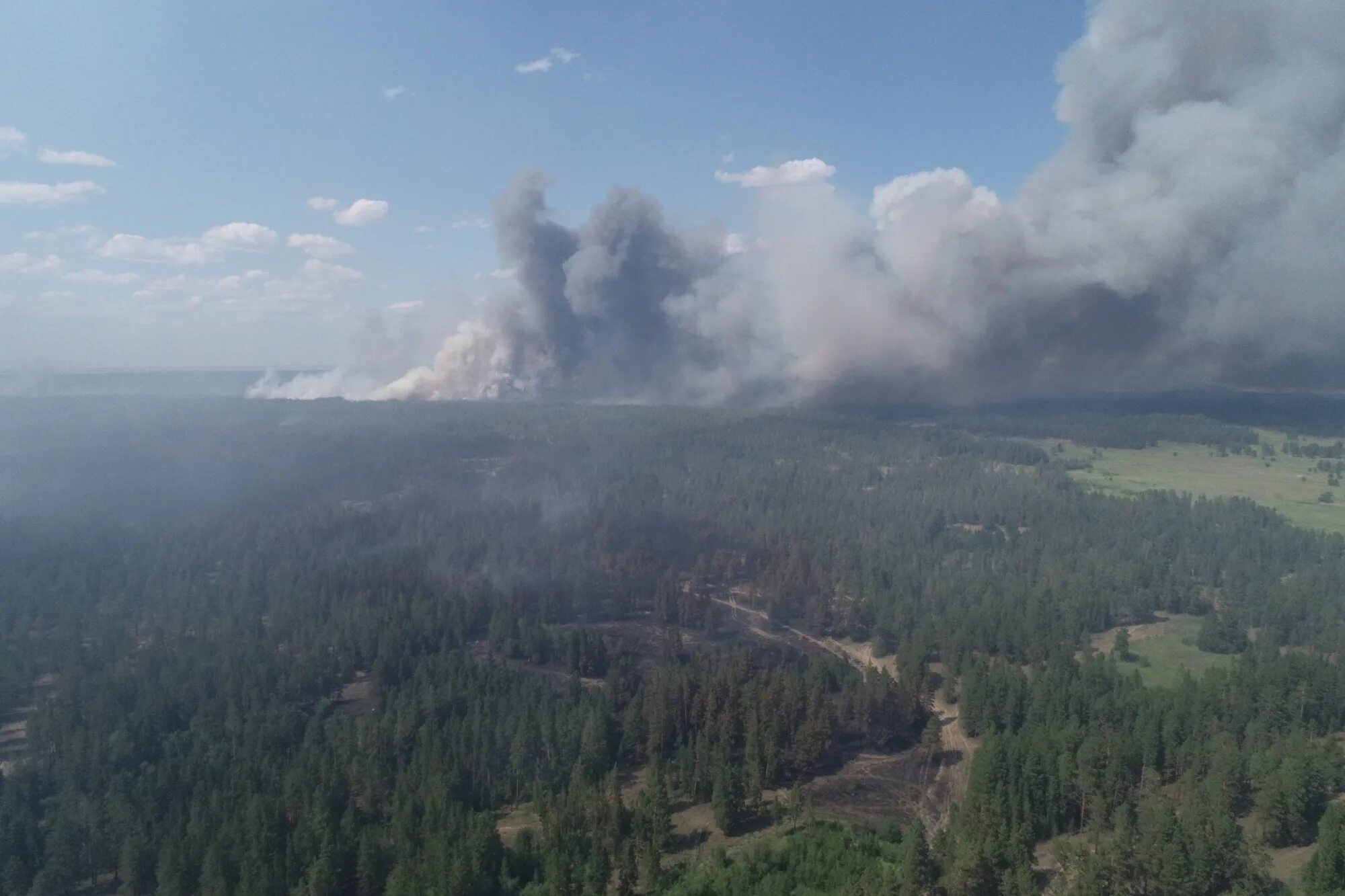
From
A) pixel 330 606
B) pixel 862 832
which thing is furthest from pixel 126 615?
pixel 862 832

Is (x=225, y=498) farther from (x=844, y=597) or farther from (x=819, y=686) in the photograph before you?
(x=819, y=686)

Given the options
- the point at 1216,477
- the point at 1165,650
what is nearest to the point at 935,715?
the point at 1165,650

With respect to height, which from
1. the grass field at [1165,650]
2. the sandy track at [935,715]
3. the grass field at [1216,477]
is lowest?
the sandy track at [935,715]

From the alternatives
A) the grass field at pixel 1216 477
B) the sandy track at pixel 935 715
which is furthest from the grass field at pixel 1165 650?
the grass field at pixel 1216 477

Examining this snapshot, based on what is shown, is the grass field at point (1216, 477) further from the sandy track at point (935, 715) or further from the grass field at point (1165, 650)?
the sandy track at point (935, 715)

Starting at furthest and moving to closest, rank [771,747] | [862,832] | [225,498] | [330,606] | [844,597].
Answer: [225,498]
[844,597]
[330,606]
[771,747]
[862,832]
